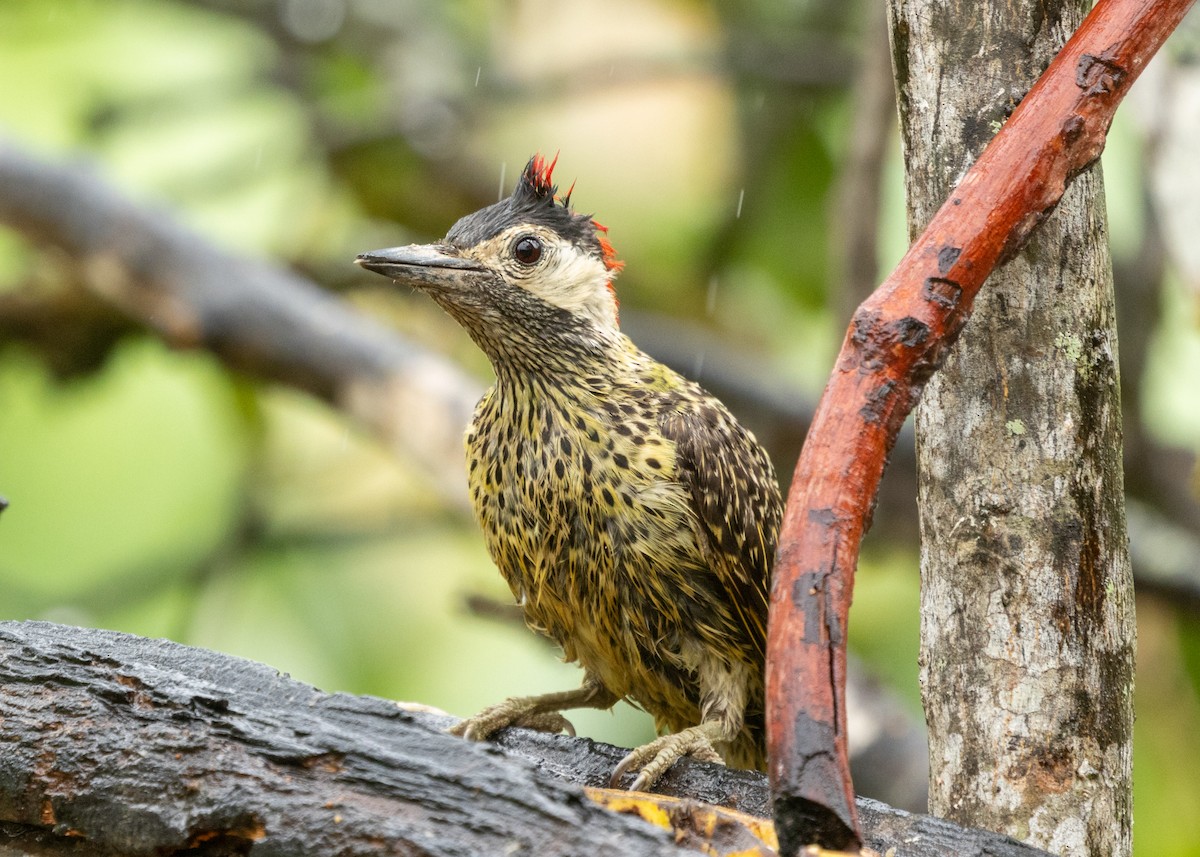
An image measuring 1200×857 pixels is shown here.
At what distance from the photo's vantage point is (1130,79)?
192cm

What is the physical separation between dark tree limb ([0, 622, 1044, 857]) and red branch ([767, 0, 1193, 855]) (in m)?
0.24

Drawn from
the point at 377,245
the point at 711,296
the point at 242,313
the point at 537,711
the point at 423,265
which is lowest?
the point at 537,711

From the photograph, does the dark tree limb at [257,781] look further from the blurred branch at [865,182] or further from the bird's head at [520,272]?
the blurred branch at [865,182]

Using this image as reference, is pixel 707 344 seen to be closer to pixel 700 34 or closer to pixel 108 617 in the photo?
pixel 700 34

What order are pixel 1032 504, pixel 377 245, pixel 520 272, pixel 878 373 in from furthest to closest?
pixel 377 245, pixel 520 272, pixel 1032 504, pixel 878 373

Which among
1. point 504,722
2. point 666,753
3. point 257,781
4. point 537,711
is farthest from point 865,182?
point 257,781

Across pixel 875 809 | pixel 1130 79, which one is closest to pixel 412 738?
pixel 875 809

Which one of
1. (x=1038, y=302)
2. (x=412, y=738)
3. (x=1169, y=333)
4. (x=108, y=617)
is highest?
(x=1169, y=333)

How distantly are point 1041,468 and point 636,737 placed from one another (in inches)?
169

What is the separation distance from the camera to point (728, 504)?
302 centimetres

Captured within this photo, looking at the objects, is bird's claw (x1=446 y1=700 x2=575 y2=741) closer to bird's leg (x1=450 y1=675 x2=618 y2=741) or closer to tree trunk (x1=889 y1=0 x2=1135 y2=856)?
bird's leg (x1=450 y1=675 x2=618 y2=741)

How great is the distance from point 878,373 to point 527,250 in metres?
1.60

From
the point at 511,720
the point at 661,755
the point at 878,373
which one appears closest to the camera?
the point at 878,373

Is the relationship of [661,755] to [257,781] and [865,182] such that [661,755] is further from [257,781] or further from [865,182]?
[865,182]
